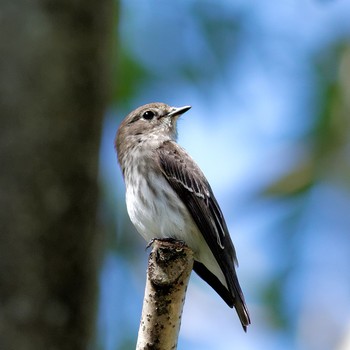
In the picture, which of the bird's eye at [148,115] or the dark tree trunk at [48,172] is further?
the bird's eye at [148,115]

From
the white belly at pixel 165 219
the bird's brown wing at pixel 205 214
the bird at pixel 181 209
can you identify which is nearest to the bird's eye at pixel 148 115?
the bird at pixel 181 209

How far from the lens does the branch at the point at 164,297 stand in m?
2.44

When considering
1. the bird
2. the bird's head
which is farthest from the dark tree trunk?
the bird's head

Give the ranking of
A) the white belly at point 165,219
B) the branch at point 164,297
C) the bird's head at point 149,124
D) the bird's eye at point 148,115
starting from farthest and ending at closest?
the bird's eye at point 148,115 < the bird's head at point 149,124 < the white belly at point 165,219 < the branch at point 164,297

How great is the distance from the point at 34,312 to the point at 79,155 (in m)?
0.24

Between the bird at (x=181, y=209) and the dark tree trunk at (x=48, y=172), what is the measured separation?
357 centimetres

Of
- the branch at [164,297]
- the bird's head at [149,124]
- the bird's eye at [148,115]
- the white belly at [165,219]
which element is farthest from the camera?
the bird's eye at [148,115]

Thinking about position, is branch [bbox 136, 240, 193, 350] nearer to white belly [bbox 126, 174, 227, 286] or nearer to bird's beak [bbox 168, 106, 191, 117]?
white belly [bbox 126, 174, 227, 286]

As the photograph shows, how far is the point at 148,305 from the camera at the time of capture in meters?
2.55

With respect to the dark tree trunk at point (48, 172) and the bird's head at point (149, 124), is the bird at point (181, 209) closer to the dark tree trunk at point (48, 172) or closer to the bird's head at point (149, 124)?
the bird's head at point (149, 124)

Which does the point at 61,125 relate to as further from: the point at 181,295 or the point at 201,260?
the point at 201,260

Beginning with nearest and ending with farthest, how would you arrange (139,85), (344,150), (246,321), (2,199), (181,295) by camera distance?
(2,199) < (181,295) < (246,321) < (139,85) < (344,150)

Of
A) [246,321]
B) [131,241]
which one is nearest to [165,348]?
[246,321]

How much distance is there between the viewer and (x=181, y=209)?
4836mm
